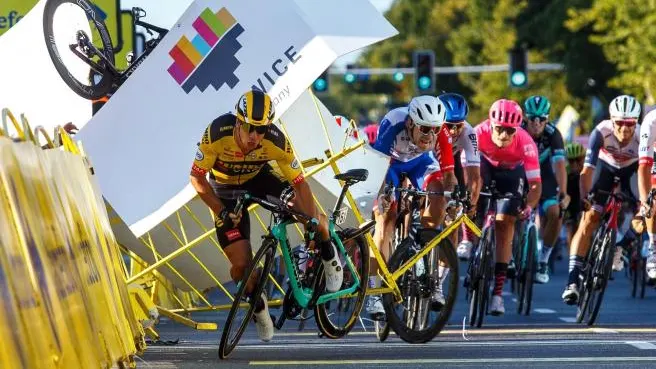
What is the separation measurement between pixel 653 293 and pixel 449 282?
330 inches

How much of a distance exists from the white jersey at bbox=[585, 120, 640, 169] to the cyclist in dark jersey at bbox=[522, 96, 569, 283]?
1310 mm

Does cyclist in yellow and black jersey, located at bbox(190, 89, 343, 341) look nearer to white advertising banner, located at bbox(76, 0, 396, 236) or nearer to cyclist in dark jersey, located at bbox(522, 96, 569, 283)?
white advertising banner, located at bbox(76, 0, 396, 236)

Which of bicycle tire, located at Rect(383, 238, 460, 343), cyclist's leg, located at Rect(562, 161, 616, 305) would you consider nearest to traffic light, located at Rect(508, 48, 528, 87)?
cyclist's leg, located at Rect(562, 161, 616, 305)

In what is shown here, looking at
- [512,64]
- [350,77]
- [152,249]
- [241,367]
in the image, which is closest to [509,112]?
[152,249]

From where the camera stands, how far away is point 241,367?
10.7m

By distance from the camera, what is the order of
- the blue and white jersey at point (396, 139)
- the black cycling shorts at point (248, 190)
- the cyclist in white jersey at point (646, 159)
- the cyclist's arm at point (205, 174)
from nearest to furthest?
1. the cyclist's arm at point (205, 174)
2. the black cycling shorts at point (248, 190)
3. the blue and white jersey at point (396, 139)
4. the cyclist in white jersey at point (646, 159)

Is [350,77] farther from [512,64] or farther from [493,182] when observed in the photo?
[493,182]

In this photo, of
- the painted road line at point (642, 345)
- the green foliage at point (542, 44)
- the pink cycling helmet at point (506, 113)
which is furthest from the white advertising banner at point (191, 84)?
the green foliage at point (542, 44)

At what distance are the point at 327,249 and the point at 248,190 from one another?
25.3 inches

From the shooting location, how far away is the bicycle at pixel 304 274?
10.9m

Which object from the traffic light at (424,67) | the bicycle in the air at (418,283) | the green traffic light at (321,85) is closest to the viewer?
the bicycle in the air at (418,283)

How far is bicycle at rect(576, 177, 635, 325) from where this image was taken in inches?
577

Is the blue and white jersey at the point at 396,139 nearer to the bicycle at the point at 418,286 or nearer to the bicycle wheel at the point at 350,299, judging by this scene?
the bicycle at the point at 418,286

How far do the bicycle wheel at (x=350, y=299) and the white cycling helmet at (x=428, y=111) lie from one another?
4.61 ft
